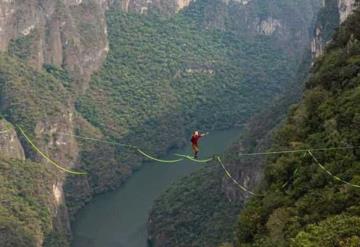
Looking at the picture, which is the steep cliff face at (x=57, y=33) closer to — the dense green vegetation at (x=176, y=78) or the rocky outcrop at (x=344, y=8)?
the dense green vegetation at (x=176, y=78)

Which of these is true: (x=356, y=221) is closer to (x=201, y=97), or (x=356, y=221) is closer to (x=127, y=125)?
(x=127, y=125)

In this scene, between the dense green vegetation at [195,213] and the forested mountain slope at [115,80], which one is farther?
the forested mountain slope at [115,80]

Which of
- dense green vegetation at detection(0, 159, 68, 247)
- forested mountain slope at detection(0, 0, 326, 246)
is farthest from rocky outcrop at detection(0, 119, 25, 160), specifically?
dense green vegetation at detection(0, 159, 68, 247)

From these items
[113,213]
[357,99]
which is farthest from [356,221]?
[113,213]

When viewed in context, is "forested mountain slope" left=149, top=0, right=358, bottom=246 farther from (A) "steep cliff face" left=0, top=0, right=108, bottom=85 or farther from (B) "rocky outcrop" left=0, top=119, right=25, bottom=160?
(A) "steep cliff face" left=0, top=0, right=108, bottom=85

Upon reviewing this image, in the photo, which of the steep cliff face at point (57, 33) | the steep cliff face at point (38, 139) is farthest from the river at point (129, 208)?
the steep cliff face at point (57, 33)
